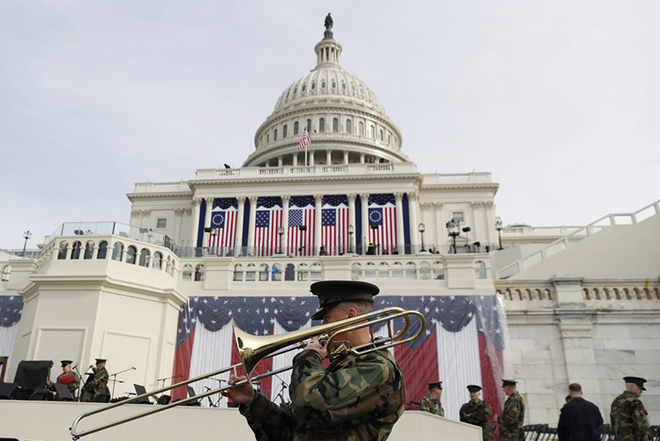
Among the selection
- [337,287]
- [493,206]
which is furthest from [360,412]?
[493,206]

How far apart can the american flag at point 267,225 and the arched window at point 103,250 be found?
24919mm

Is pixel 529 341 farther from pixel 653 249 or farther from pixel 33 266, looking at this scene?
pixel 33 266

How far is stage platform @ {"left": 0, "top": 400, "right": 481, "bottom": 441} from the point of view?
886cm

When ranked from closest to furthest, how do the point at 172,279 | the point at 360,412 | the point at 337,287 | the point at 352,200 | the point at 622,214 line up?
1. the point at 360,412
2. the point at 337,287
3. the point at 172,279
4. the point at 622,214
5. the point at 352,200

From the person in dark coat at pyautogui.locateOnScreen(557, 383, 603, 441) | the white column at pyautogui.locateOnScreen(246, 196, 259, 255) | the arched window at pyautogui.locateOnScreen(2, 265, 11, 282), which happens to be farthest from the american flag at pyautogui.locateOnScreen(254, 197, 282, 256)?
the person in dark coat at pyautogui.locateOnScreen(557, 383, 603, 441)

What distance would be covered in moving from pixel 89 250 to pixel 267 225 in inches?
1128

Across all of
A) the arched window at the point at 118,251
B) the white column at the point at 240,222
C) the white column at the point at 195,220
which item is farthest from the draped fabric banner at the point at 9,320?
the white column at the point at 195,220

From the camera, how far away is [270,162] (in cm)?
6869

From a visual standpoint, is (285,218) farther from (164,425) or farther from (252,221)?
(164,425)

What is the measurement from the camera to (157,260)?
58.2ft

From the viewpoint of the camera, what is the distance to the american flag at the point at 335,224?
139 feet

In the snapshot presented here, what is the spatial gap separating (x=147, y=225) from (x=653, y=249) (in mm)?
43978

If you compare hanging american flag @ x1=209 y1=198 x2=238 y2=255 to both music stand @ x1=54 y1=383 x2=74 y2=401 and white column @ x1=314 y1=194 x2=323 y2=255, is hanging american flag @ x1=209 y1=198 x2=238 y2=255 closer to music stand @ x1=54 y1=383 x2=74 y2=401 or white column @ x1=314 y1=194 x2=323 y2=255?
white column @ x1=314 y1=194 x2=323 y2=255

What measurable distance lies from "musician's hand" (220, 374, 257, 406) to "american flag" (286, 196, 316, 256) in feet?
123
